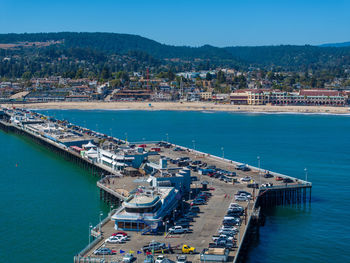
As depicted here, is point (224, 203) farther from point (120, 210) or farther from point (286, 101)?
point (286, 101)

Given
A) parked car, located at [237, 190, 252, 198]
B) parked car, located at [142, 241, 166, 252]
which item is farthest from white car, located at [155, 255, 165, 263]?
parked car, located at [237, 190, 252, 198]

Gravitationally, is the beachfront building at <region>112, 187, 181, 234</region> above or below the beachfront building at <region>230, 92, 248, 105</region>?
below

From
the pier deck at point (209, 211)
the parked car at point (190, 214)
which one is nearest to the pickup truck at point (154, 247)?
the pier deck at point (209, 211)

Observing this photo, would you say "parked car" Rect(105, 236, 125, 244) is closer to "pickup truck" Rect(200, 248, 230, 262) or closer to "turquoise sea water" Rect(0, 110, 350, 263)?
"turquoise sea water" Rect(0, 110, 350, 263)

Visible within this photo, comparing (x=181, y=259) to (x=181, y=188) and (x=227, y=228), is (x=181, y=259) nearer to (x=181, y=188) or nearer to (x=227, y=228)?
(x=227, y=228)

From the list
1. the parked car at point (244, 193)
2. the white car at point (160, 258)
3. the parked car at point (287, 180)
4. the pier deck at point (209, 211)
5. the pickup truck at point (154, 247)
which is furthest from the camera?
the parked car at point (287, 180)

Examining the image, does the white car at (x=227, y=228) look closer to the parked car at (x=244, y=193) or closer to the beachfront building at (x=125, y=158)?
the parked car at (x=244, y=193)

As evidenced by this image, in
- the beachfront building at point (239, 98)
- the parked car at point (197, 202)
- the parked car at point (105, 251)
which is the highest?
the beachfront building at point (239, 98)

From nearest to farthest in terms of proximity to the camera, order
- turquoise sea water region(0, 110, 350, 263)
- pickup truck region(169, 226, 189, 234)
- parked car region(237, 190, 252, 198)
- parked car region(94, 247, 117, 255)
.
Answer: parked car region(94, 247, 117, 255), pickup truck region(169, 226, 189, 234), turquoise sea water region(0, 110, 350, 263), parked car region(237, 190, 252, 198)
